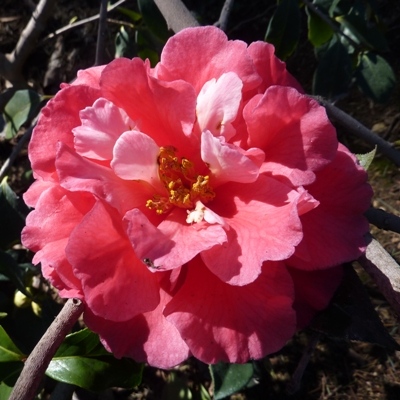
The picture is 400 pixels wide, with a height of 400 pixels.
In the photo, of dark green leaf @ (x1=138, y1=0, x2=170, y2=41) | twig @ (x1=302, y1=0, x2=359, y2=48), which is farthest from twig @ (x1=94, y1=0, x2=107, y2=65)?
twig @ (x1=302, y1=0, x2=359, y2=48)

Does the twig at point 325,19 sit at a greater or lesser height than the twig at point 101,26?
lesser

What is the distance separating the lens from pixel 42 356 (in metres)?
0.67

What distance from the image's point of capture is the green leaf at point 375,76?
1.41m

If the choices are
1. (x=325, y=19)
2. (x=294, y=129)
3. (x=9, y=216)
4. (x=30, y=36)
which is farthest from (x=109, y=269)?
(x=30, y=36)

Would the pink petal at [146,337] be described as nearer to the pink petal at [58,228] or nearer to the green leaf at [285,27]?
the pink petal at [58,228]

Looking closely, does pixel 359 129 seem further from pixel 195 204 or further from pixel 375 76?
pixel 375 76

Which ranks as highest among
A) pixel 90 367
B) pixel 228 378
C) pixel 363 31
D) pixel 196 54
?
pixel 196 54

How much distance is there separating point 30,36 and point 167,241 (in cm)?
133

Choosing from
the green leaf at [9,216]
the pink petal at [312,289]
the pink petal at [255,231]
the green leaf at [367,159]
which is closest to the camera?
the pink petal at [255,231]

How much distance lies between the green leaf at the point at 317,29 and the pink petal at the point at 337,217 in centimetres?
75

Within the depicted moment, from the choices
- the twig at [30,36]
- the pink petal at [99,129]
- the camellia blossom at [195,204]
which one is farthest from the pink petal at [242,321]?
the twig at [30,36]

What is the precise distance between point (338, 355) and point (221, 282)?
942 millimetres

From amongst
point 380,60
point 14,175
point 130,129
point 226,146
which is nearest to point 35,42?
point 14,175

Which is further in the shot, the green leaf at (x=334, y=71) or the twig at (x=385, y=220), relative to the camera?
the green leaf at (x=334, y=71)
